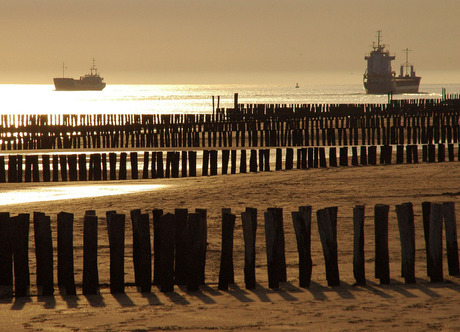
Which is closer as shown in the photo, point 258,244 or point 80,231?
point 258,244

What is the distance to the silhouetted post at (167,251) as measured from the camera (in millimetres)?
7207

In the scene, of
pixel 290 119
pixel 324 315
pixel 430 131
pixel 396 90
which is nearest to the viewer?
pixel 324 315

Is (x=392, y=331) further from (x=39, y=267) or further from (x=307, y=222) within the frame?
(x=39, y=267)

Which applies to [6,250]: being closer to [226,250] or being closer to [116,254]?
[116,254]

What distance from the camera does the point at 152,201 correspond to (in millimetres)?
13188

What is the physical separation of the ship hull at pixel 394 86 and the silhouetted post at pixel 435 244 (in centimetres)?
14907

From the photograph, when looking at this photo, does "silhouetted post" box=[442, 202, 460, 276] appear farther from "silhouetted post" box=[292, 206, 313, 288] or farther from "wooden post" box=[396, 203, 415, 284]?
"silhouetted post" box=[292, 206, 313, 288]

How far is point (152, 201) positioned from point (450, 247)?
6596 millimetres

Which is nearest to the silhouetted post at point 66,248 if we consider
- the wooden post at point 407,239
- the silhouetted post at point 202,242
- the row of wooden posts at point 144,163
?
the silhouetted post at point 202,242

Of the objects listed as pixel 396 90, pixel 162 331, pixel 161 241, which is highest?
pixel 396 90

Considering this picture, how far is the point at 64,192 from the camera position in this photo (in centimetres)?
1566

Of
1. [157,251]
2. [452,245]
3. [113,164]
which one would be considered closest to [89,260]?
[157,251]

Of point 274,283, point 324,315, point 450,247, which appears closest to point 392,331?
point 324,315

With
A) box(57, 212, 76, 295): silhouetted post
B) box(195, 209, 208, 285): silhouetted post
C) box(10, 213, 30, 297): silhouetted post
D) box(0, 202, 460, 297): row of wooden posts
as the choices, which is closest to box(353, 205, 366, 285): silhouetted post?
box(0, 202, 460, 297): row of wooden posts
